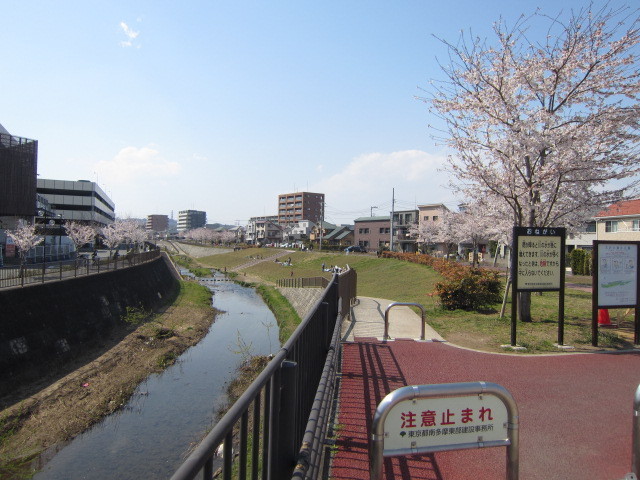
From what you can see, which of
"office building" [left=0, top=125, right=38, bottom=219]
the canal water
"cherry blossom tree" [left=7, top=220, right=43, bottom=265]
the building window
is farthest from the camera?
the building window

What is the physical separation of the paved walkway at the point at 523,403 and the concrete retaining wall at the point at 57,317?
10866 millimetres

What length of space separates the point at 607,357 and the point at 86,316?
18.4m

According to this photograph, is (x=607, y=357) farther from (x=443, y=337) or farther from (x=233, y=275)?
(x=233, y=275)

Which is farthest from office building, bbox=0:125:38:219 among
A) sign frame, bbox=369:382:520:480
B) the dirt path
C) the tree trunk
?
sign frame, bbox=369:382:520:480

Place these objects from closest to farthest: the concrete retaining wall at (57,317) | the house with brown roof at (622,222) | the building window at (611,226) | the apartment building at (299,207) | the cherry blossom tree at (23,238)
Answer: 1. the concrete retaining wall at (57,317)
2. the cherry blossom tree at (23,238)
3. the house with brown roof at (622,222)
4. the building window at (611,226)
5. the apartment building at (299,207)

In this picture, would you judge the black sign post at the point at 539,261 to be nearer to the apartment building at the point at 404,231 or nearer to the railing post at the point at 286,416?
the railing post at the point at 286,416

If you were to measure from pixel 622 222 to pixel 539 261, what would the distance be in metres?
31.9

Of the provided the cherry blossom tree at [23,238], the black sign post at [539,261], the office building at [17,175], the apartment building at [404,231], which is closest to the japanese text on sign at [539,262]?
the black sign post at [539,261]

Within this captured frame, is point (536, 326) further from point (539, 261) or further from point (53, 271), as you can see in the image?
point (53, 271)

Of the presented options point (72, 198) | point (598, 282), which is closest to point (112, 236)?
point (72, 198)

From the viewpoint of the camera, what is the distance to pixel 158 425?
1059 centimetres

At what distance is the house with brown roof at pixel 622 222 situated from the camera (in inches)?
1292

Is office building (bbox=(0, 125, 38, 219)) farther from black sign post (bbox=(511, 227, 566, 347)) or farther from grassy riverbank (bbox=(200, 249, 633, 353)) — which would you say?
black sign post (bbox=(511, 227, 566, 347))

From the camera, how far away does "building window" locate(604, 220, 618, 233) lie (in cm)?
3450
